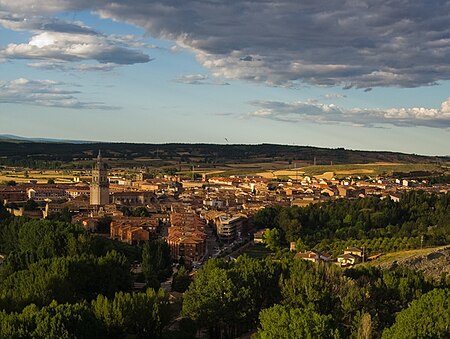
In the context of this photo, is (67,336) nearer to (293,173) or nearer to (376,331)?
(376,331)

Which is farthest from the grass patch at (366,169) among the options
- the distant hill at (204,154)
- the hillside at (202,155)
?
the distant hill at (204,154)

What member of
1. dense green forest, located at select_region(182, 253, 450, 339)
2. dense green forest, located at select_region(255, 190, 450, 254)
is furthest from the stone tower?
dense green forest, located at select_region(182, 253, 450, 339)

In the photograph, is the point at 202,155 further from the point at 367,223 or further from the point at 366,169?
the point at 367,223

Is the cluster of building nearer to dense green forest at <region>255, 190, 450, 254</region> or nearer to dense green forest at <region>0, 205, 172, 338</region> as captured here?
dense green forest at <region>255, 190, 450, 254</region>

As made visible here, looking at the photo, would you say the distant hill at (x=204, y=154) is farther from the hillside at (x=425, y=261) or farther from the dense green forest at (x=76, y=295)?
the hillside at (x=425, y=261)

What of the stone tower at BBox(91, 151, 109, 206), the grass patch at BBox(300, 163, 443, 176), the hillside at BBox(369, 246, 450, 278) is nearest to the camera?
the hillside at BBox(369, 246, 450, 278)

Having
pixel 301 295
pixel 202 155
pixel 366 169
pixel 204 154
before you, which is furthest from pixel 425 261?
pixel 204 154
